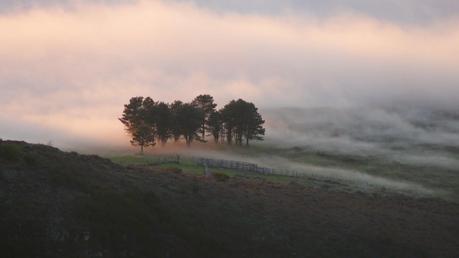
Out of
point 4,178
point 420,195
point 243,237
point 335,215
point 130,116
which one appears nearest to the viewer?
point 4,178

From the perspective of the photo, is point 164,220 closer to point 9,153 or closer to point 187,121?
point 9,153

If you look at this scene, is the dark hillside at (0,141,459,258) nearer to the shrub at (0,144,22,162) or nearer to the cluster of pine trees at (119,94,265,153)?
Result: the shrub at (0,144,22,162)

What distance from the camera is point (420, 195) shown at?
219ft

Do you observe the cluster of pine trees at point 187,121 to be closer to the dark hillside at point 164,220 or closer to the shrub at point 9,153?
the dark hillside at point 164,220

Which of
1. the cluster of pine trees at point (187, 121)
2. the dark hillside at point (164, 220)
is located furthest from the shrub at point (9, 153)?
the cluster of pine trees at point (187, 121)

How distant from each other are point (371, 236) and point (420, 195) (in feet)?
115

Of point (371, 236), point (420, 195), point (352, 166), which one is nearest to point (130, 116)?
point (352, 166)

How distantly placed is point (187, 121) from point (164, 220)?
73560mm

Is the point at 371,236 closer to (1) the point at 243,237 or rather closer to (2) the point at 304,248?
(2) the point at 304,248

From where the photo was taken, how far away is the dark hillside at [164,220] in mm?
23188

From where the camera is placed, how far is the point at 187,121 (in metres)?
101

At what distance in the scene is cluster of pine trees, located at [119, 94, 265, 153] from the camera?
9781cm

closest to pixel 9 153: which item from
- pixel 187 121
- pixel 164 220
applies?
pixel 164 220

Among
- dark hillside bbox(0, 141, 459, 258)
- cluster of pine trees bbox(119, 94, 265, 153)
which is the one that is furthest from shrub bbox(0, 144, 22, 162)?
cluster of pine trees bbox(119, 94, 265, 153)
